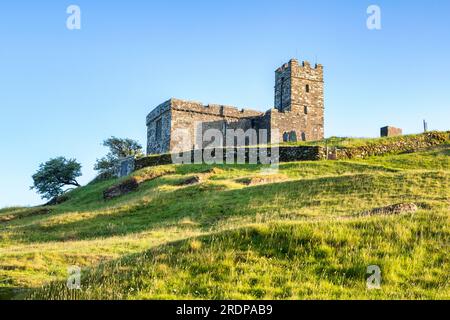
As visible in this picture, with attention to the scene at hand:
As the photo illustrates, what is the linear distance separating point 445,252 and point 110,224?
673 inches

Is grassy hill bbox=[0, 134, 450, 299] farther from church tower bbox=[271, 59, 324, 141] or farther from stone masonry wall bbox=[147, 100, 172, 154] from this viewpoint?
church tower bbox=[271, 59, 324, 141]

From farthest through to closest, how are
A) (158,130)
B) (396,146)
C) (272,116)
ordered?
(158,130)
(272,116)
(396,146)

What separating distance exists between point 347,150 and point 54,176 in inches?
1353

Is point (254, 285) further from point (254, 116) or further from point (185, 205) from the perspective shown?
point (254, 116)

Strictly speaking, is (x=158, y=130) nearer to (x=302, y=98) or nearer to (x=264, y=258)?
(x=302, y=98)

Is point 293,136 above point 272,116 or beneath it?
beneath

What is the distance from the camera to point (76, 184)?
5888 centimetres

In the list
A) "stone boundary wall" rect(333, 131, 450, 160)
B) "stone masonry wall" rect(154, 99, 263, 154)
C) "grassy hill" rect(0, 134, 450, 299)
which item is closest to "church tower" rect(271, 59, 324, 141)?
"stone masonry wall" rect(154, 99, 263, 154)

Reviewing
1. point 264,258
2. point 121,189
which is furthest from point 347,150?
point 264,258

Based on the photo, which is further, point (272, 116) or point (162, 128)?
point (162, 128)

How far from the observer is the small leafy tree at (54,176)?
187 ft

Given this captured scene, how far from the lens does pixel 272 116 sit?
5150 cm

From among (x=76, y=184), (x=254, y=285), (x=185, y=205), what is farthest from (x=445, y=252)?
(x=76, y=184)
